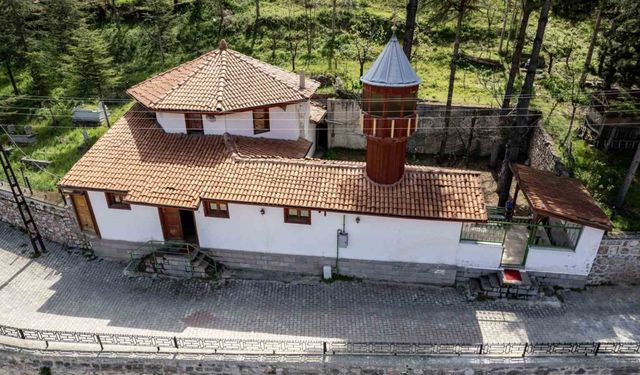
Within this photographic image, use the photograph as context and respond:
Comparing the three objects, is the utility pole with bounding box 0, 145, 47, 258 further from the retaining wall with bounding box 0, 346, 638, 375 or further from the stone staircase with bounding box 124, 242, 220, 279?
the retaining wall with bounding box 0, 346, 638, 375

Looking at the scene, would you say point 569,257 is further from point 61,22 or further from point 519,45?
point 61,22

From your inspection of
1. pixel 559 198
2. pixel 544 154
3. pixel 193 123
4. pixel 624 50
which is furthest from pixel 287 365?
pixel 624 50

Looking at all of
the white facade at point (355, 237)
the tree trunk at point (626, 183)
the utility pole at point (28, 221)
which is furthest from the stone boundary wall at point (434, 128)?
the utility pole at point (28, 221)

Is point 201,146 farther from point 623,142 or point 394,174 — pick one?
point 623,142

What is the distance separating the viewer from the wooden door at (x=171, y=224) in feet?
61.1

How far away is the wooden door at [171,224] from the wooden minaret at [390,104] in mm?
8241

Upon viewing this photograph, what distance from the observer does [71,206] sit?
20000 mm

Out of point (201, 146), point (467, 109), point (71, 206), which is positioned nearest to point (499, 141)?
point (467, 109)

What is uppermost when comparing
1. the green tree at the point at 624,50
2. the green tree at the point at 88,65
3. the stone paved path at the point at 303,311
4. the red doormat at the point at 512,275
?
the green tree at the point at 624,50

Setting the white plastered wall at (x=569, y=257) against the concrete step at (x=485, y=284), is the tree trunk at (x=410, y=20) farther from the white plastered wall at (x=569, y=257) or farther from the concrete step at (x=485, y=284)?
the concrete step at (x=485, y=284)

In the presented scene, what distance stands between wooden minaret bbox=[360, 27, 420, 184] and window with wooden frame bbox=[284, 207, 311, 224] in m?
3.41

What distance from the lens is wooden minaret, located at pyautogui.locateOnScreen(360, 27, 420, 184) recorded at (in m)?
16.8

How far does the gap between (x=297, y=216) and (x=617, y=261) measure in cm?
1241

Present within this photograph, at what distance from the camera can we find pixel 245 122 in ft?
69.8
